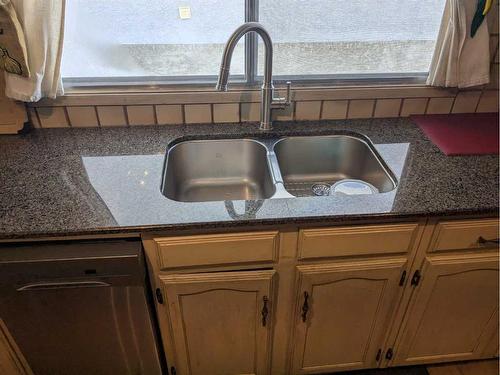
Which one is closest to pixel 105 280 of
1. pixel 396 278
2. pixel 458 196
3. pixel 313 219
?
pixel 313 219

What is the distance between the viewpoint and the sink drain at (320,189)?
4.49ft

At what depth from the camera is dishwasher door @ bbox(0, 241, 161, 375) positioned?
89cm

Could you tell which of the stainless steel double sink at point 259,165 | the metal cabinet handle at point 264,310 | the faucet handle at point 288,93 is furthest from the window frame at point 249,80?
the metal cabinet handle at point 264,310

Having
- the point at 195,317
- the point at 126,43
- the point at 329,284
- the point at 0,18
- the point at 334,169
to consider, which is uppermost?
the point at 0,18

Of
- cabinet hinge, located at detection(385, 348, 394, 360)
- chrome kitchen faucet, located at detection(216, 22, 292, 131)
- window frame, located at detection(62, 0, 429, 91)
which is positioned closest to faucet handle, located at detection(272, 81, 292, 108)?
chrome kitchen faucet, located at detection(216, 22, 292, 131)

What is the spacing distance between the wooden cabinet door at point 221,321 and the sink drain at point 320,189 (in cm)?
44

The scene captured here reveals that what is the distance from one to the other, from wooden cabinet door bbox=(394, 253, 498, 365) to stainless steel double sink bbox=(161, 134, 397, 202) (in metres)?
0.37

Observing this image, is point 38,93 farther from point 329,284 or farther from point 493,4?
point 493,4

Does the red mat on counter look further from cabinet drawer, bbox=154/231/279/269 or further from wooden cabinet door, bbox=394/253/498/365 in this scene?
cabinet drawer, bbox=154/231/279/269

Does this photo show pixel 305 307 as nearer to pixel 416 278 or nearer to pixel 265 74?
pixel 416 278

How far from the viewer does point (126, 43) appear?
1.31 meters

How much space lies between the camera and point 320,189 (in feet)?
4.55

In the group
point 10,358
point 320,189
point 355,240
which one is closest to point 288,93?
point 320,189

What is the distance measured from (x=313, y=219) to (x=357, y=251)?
204 mm
